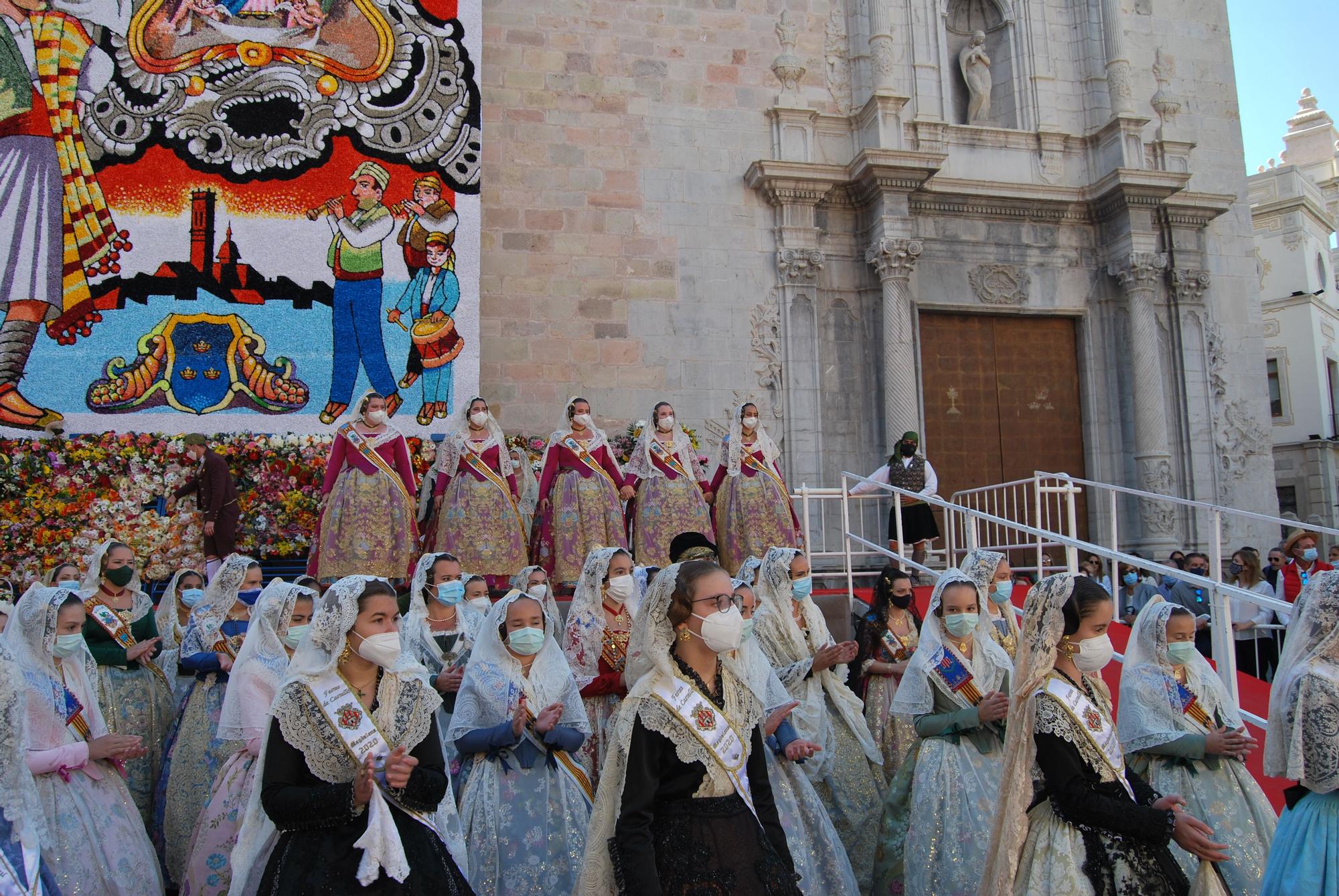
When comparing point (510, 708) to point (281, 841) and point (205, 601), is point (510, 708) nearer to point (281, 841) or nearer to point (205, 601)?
point (281, 841)

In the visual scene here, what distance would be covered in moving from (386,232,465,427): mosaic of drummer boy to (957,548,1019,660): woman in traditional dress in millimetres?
6422

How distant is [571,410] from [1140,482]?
25.3 ft

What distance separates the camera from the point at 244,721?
478 cm

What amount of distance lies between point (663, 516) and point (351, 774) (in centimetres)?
597

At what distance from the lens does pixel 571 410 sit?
9.33 m

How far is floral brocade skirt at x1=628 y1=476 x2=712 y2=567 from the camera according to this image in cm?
923

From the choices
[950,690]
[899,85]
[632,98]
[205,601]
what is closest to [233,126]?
[632,98]

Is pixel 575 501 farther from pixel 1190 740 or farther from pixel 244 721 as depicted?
pixel 1190 740

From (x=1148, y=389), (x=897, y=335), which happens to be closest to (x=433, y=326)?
(x=897, y=335)

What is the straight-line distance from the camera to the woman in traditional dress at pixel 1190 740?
13.6ft

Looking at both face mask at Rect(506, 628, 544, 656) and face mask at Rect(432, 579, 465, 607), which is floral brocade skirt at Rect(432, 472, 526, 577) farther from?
face mask at Rect(506, 628, 544, 656)

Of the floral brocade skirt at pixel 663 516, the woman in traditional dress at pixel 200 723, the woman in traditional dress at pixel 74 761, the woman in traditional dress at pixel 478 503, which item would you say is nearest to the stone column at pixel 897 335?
the floral brocade skirt at pixel 663 516

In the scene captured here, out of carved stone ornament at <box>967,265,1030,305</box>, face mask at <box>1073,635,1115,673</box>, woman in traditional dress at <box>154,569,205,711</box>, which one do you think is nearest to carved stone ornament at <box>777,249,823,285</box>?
carved stone ornament at <box>967,265,1030,305</box>

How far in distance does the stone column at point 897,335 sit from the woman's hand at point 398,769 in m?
10.1
